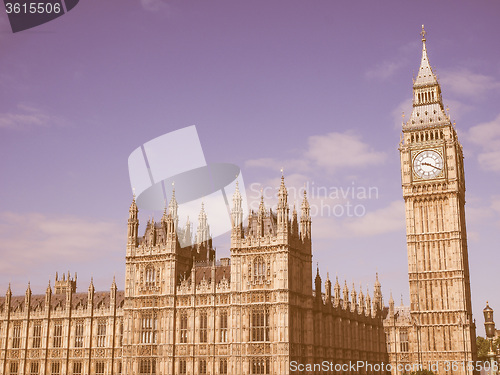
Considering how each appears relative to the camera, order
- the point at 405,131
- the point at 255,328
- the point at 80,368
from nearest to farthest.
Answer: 1. the point at 255,328
2. the point at 80,368
3. the point at 405,131

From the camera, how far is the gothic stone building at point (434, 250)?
10150cm

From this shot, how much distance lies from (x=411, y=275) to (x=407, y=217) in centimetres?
979

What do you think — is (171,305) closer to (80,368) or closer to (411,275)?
(80,368)

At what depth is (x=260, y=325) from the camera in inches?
2908

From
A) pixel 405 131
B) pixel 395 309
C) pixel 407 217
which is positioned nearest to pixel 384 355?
pixel 395 309

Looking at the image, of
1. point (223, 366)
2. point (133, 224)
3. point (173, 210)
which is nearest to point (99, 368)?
point (133, 224)

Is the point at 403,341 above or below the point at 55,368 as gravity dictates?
above

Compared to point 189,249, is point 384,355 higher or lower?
lower

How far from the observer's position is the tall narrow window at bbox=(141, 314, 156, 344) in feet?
262

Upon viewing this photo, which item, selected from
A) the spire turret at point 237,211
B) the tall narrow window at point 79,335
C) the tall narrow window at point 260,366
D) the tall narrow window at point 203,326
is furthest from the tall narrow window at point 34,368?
the spire turret at point 237,211

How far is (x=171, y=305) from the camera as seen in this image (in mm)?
79062

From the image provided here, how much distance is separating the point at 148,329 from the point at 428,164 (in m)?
56.7

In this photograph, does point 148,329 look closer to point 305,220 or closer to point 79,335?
point 79,335

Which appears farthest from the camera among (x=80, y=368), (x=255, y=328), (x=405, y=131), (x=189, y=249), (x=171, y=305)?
(x=405, y=131)
